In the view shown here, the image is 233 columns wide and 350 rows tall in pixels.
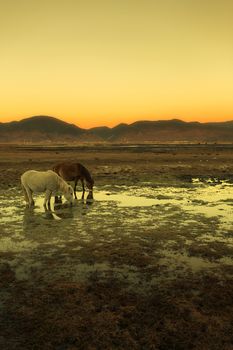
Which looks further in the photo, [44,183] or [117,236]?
[44,183]

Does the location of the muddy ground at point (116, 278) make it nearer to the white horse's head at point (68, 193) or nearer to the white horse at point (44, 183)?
the white horse's head at point (68, 193)

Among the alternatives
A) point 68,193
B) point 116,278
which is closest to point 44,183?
point 68,193

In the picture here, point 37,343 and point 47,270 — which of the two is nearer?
point 37,343

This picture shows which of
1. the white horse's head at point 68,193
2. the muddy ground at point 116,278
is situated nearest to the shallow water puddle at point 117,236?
the muddy ground at point 116,278

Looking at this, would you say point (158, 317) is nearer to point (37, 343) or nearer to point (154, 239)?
point (37, 343)

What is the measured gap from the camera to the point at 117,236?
36.0 ft

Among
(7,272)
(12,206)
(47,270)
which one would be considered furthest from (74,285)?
(12,206)

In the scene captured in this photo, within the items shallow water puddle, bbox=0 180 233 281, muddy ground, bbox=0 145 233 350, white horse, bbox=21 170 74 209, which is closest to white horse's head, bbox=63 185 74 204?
white horse, bbox=21 170 74 209

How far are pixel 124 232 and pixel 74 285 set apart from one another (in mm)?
4385

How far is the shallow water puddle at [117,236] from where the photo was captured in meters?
8.48

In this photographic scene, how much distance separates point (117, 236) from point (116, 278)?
131 inches

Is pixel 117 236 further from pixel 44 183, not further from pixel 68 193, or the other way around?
pixel 68 193

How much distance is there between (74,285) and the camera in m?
7.20

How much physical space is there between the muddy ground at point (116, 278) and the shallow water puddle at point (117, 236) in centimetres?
3
